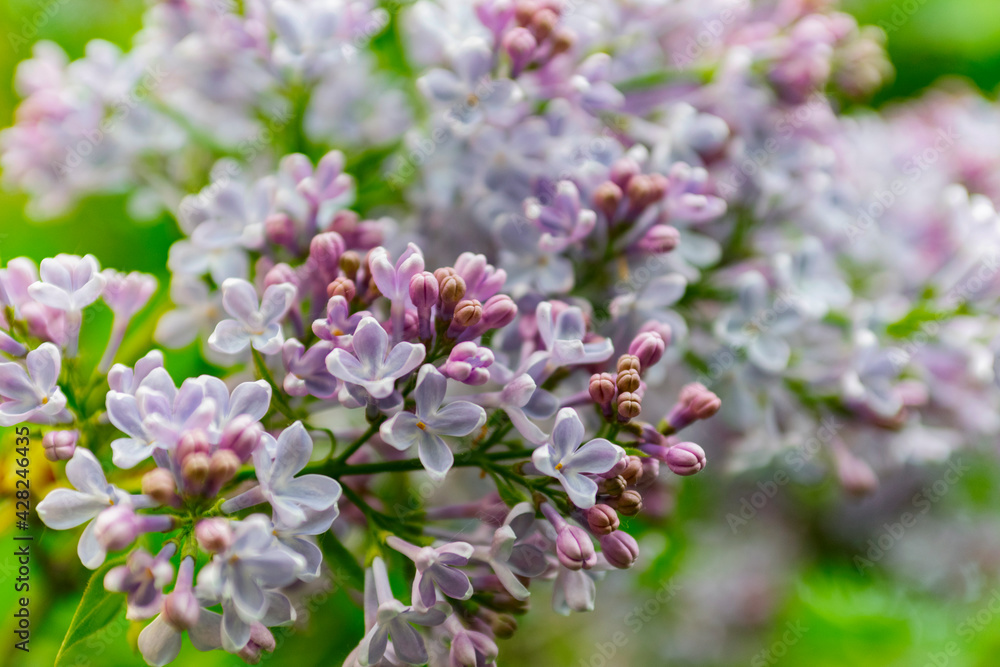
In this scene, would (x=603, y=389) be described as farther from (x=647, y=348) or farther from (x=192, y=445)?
(x=192, y=445)

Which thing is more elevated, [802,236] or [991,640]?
[802,236]

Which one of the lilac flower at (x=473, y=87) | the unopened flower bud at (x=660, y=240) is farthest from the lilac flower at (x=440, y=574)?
the lilac flower at (x=473, y=87)

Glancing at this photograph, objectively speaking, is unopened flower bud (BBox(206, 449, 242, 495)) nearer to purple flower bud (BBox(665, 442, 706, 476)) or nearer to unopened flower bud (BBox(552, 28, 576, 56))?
purple flower bud (BBox(665, 442, 706, 476))

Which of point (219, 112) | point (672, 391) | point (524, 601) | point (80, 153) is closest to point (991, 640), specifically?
point (672, 391)

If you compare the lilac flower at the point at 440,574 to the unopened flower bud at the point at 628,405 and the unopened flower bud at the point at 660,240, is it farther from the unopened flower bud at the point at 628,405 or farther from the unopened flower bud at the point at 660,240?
the unopened flower bud at the point at 660,240

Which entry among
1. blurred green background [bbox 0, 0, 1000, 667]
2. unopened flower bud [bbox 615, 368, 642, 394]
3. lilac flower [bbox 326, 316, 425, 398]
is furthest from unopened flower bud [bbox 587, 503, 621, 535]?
blurred green background [bbox 0, 0, 1000, 667]

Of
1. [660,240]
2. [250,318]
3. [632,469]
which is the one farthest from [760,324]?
[250,318]

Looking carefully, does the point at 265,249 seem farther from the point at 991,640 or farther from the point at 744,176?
the point at 991,640
